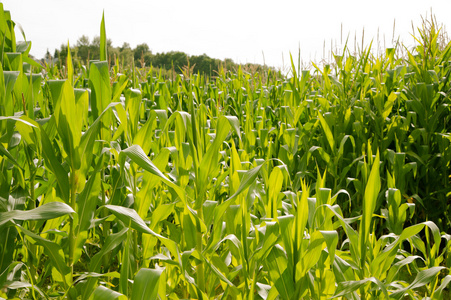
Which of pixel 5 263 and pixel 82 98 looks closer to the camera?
pixel 82 98

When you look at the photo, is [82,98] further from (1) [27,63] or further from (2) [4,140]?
(1) [27,63]

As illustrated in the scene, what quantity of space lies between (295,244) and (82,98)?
94cm

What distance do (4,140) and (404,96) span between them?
3.19m

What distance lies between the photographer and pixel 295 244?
1.41 metres

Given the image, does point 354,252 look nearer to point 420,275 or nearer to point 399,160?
point 420,275

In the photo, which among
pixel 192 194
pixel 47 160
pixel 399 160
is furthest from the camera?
pixel 399 160

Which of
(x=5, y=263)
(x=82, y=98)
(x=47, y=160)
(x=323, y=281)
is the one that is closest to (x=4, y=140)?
(x=47, y=160)

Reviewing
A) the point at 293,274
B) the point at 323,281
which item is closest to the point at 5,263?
the point at 293,274

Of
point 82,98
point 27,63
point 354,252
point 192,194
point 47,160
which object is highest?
point 27,63

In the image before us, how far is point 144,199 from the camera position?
1.63 m

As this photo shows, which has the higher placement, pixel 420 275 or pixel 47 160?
pixel 47 160

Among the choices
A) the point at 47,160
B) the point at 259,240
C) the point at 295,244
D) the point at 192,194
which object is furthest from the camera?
the point at 192,194

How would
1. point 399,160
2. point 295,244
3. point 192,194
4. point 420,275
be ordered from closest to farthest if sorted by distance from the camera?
point 295,244, point 420,275, point 192,194, point 399,160

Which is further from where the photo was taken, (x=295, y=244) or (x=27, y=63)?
(x=27, y=63)
